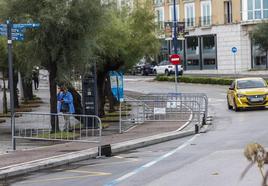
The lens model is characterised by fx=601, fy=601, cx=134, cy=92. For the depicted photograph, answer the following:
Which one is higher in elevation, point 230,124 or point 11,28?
point 11,28

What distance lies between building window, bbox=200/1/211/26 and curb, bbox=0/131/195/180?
5571 cm

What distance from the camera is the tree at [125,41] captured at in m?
23.7

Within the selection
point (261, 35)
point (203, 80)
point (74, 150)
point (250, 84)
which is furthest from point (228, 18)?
point (74, 150)

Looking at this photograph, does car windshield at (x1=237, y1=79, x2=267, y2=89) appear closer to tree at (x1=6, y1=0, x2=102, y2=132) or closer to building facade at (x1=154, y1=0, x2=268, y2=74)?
tree at (x1=6, y1=0, x2=102, y2=132)

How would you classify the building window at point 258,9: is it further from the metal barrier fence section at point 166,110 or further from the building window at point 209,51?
the metal barrier fence section at point 166,110

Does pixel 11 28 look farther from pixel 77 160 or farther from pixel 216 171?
pixel 216 171

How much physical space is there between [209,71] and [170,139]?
184 feet

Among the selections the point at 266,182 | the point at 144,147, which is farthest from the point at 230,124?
the point at 266,182

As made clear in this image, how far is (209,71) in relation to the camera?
240 feet

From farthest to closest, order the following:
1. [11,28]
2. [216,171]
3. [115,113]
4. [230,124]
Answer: [115,113], [230,124], [11,28], [216,171]

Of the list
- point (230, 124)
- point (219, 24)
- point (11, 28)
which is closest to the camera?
point (11, 28)

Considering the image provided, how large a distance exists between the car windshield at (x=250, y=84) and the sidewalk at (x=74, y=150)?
744cm

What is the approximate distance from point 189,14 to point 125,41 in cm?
5196

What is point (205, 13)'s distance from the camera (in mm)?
73375
